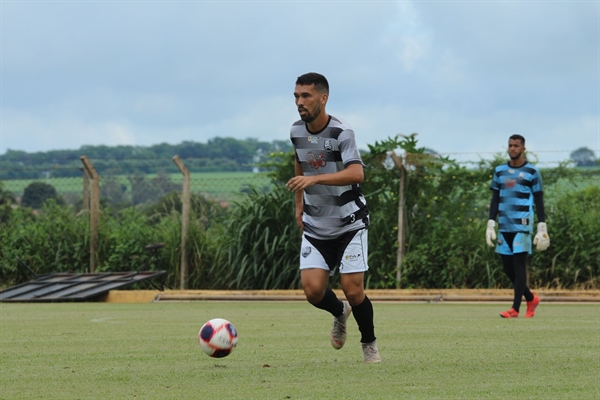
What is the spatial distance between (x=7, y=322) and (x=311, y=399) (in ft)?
22.4

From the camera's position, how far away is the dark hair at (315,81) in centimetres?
709

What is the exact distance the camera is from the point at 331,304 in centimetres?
751

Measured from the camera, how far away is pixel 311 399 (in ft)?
16.6

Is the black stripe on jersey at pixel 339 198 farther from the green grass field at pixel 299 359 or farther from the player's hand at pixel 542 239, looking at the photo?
the player's hand at pixel 542 239

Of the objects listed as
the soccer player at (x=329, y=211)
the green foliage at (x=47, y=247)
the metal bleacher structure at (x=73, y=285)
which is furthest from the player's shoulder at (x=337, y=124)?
the green foliage at (x=47, y=247)

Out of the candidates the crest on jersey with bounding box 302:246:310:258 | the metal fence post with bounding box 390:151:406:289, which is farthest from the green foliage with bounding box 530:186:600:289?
the crest on jersey with bounding box 302:246:310:258

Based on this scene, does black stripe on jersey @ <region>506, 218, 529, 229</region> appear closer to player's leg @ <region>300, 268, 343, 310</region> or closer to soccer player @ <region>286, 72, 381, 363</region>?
soccer player @ <region>286, 72, 381, 363</region>

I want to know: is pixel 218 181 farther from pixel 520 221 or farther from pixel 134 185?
pixel 520 221

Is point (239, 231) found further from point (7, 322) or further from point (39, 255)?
point (7, 322)

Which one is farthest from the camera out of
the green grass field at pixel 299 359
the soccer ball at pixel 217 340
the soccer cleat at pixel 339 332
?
the soccer cleat at pixel 339 332

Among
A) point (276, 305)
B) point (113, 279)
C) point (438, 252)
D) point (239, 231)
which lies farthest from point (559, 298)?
point (113, 279)

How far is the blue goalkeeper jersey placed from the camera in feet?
39.2

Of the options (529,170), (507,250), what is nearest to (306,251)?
(507,250)

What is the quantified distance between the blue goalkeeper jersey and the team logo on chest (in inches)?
211
